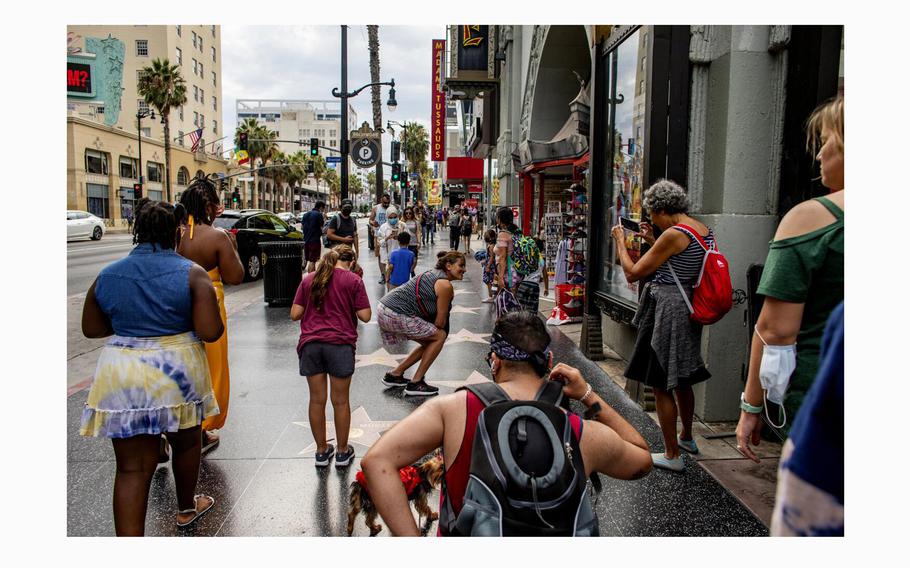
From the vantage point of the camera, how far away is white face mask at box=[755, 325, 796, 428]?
7.57ft

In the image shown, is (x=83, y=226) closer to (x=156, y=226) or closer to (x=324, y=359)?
(x=324, y=359)

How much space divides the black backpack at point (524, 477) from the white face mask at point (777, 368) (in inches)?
34.4

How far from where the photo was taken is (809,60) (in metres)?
4.71

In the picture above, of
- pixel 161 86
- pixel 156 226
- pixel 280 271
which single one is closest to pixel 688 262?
pixel 156 226

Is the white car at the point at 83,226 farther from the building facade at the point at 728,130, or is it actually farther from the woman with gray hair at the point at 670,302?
the woman with gray hair at the point at 670,302

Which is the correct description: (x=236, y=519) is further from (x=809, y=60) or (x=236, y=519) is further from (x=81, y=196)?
(x=81, y=196)

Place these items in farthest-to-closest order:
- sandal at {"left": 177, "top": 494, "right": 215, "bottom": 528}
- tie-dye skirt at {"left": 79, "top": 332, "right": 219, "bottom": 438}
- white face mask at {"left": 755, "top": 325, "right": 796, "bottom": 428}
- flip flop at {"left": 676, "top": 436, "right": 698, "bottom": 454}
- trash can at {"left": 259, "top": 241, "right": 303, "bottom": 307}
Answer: trash can at {"left": 259, "top": 241, "right": 303, "bottom": 307}
flip flop at {"left": 676, "top": 436, "right": 698, "bottom": 454}
sandal at {"left": 177, "top": 494, "right": 215, "bottom": 528}
tie-dye skirt at {"left": 79, "top": 332, "right": 219, "bottom": 438}
white face mask at {"left": 755, "top": 325, "right": 796, "bottom": 428}

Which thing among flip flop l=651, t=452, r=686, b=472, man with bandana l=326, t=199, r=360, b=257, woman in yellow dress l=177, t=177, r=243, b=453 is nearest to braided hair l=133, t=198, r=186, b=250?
woman in yellow dress l=177, t=177, r=243, b=453

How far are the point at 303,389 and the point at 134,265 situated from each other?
11.3 ft

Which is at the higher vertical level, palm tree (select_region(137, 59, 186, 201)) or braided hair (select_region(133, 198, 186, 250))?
palm tree (select_region(137, 59, 186, 201))

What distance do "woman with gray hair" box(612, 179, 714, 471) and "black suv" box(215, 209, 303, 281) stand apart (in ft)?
39.1

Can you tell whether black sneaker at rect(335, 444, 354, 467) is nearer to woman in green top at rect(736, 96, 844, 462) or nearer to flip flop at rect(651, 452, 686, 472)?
flip flop at rect(651, 452, 686, 472)

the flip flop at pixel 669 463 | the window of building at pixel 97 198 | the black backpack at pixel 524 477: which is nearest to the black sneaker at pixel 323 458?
the flip flop at pixel 669 463

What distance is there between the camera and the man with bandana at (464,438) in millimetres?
2031
